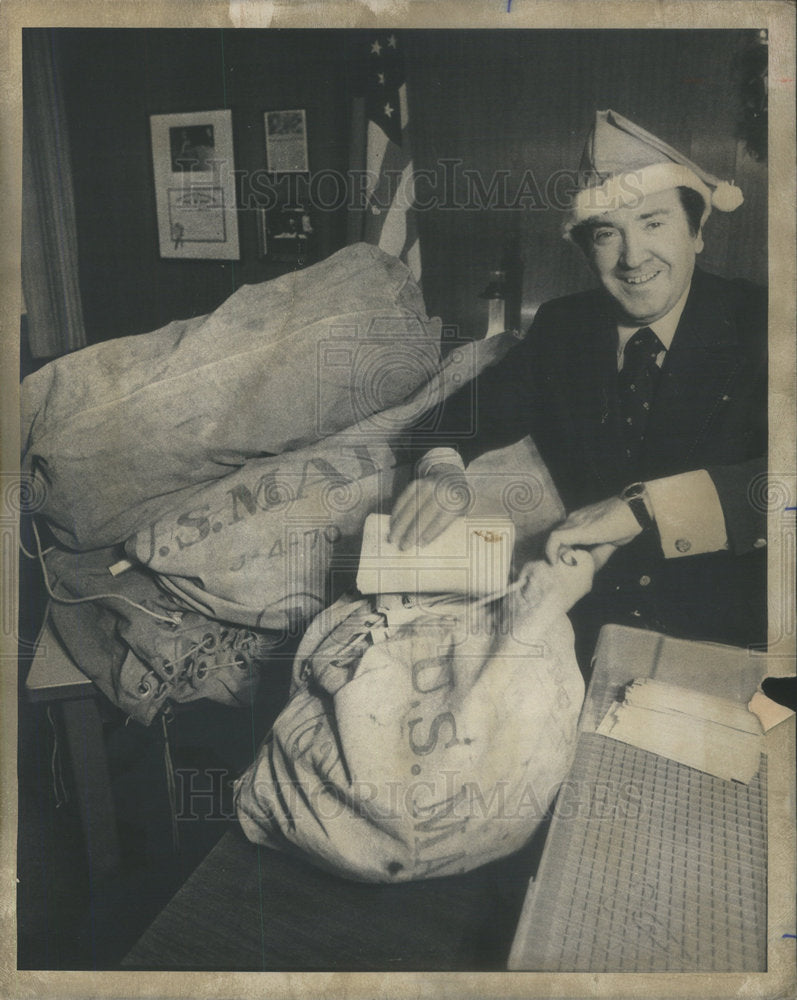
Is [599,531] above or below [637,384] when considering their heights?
below

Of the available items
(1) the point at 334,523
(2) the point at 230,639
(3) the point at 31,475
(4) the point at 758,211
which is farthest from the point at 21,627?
(4) the point at 758,211

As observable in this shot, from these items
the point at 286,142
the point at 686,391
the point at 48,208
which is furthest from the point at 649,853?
the point at 48,208

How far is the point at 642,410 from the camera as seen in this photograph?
1.82 meters

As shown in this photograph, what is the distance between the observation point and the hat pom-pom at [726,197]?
1.82 meters

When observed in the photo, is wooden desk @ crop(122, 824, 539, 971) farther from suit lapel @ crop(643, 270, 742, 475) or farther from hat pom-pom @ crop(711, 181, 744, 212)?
hat pom-pom @ crop(711, 181, 744, 212)

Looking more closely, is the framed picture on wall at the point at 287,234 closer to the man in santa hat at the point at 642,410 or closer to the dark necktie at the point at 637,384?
the man in santa hat at the point at 642,410

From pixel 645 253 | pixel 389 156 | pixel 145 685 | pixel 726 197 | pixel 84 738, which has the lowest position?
pixel 84 738

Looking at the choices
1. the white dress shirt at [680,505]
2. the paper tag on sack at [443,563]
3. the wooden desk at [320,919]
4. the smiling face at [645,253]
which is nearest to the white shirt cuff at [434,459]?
the white dress shirt at [680,505]

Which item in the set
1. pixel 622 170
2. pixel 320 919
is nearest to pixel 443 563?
pixel 320 919

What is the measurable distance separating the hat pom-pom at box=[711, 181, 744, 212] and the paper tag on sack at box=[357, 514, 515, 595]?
0.79 m

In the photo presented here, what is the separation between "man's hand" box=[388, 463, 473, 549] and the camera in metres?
1.82

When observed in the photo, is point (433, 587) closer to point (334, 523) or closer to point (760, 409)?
point (334, 523)

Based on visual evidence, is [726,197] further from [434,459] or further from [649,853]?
[649,853]

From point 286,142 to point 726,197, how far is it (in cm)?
92
